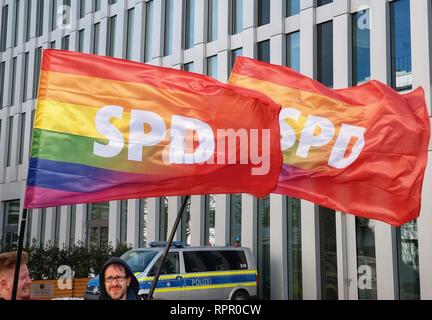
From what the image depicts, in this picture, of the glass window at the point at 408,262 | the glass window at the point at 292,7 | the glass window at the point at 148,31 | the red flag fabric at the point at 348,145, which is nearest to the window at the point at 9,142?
the glass window at the point at 148,31

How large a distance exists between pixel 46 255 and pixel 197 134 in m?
18.4

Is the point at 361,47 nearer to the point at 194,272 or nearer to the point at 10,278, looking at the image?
the point at 194,272

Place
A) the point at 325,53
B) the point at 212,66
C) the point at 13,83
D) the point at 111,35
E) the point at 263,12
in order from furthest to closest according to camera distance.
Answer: the point at 13,83, the point at 111,35, the point at 212,66, the point at 263,12, the point at 325,53

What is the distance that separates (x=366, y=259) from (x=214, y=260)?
436 cm

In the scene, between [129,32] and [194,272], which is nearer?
[194,272]

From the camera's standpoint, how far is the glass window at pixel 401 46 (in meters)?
18.8

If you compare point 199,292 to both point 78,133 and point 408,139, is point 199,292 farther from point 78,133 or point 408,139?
point 78,133

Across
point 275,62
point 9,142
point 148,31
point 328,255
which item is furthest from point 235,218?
point 9,142

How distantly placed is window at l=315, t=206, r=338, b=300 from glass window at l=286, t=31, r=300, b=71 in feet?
16.4

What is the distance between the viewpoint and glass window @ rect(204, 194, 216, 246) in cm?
2388

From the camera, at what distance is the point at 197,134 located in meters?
5.86

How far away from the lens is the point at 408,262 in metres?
18.0
